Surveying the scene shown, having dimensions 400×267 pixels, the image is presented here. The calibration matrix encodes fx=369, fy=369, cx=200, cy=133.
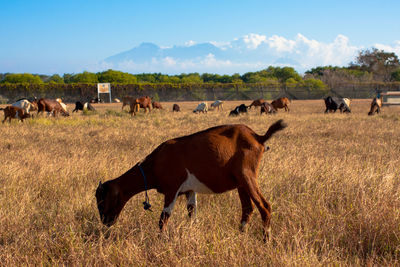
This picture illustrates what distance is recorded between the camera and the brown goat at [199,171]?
3.40 meters

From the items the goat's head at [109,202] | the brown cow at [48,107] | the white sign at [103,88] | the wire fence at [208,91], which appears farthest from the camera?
the wire fence at [208,91]

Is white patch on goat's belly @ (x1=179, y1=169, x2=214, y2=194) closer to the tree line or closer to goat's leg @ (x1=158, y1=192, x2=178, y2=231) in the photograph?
goat's leg @ (x1=158, y1=192, x2=178, y2=231)

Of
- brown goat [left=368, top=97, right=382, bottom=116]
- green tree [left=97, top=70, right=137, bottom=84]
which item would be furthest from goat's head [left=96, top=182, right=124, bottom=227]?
green tree [left=97, top=70, right=137, bottom=84]

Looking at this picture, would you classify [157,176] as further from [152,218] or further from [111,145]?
[111,145]

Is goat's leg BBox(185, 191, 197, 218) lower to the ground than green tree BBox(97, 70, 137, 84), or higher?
lower

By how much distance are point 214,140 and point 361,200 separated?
1.83 m

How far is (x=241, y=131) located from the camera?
3.61 m

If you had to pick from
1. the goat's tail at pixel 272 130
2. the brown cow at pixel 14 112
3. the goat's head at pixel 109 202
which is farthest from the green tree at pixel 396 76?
the goat's head at pixel 109 202

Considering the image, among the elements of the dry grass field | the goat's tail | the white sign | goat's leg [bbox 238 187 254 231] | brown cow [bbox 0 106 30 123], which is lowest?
the dry grass field

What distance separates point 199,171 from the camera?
3418 millimetres

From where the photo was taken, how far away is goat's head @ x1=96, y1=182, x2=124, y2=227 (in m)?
3.57

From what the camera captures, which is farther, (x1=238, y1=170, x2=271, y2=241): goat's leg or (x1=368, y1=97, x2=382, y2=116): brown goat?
(x1=368, y1=97, x2=382, y2=116): brown goat

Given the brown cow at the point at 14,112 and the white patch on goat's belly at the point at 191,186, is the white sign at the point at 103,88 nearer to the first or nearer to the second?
the brown cow at the point at 14,112

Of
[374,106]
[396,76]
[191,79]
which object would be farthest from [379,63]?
[374,106]
